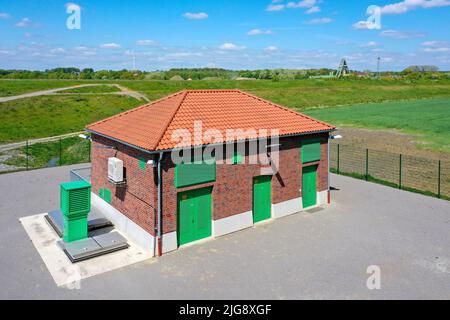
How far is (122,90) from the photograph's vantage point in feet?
227

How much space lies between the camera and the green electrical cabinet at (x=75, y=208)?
40.8 ft

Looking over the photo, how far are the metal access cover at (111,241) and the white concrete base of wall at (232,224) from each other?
10.2 feet

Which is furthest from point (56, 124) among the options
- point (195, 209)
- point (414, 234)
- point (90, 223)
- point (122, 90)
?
point (414, 234)

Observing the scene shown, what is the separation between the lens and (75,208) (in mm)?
12648

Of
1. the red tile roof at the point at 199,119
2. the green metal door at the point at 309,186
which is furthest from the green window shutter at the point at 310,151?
the red tile roof at the point at 199,119

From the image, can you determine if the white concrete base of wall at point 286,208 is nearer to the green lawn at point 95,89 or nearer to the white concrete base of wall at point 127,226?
the white concrete base of wall at point 127,226

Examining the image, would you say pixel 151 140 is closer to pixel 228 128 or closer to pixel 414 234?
pixel 228 128

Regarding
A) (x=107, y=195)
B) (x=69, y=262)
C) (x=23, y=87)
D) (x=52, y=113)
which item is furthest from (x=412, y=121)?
(x=23, y=87)

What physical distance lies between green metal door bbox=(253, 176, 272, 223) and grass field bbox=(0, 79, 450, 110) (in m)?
50.3

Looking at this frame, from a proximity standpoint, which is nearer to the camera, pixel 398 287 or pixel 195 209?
pixel 398 287

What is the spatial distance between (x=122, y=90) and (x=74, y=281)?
62.2 m

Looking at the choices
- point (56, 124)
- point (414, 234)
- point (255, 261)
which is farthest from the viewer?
point (56, 124)
